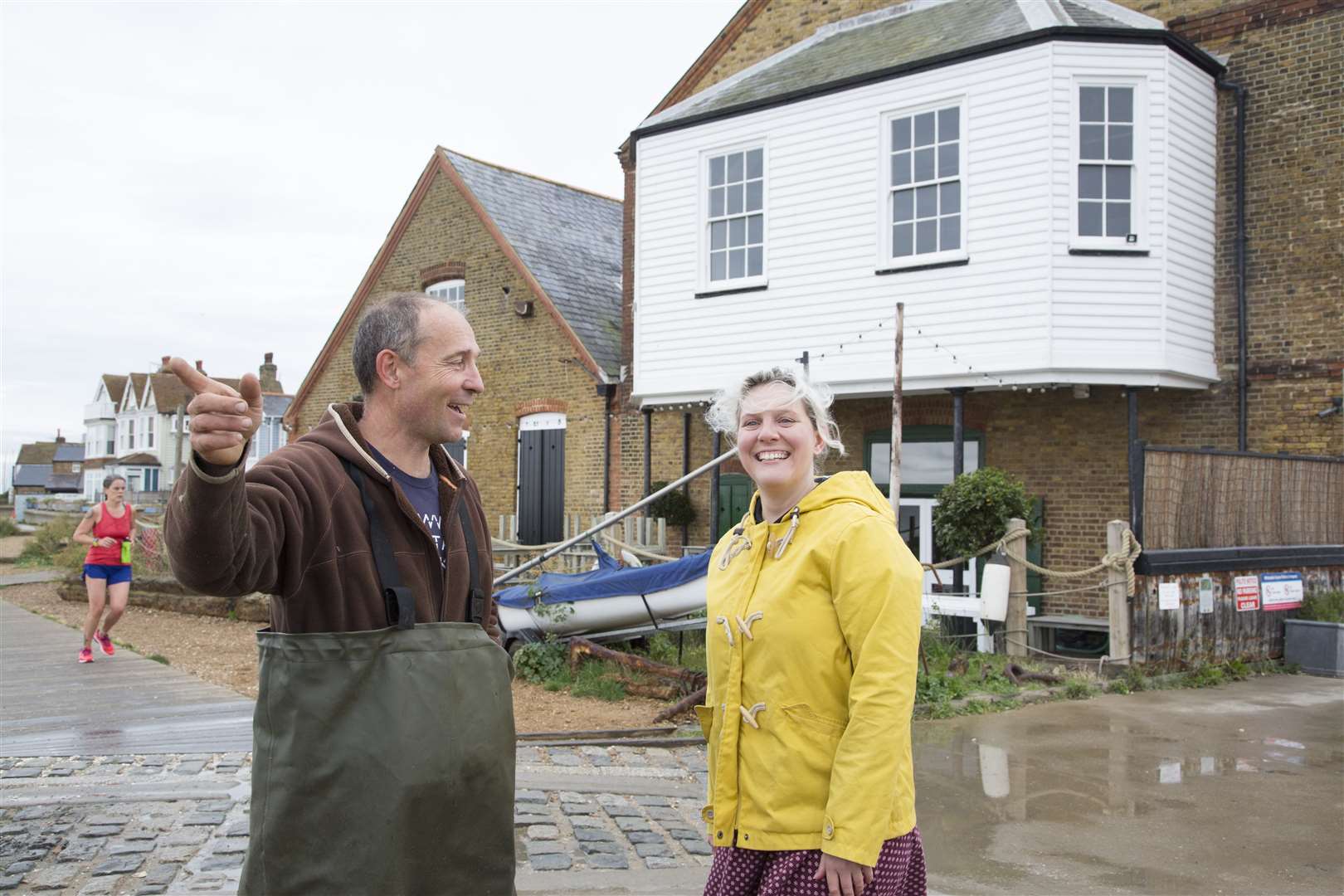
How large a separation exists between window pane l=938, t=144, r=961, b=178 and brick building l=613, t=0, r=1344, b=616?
0.10 m

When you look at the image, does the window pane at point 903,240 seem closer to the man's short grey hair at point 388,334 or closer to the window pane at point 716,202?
the window pane at point 716,202

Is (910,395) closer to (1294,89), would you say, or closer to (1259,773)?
(1294,89)

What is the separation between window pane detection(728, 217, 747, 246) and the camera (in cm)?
1502

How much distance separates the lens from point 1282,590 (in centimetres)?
1111

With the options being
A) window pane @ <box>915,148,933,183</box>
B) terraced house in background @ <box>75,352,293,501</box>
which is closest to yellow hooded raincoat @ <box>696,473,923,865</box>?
window pane @ <box>915,148,933,183</box>

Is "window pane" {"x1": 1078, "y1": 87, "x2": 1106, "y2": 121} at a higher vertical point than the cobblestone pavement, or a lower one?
higher

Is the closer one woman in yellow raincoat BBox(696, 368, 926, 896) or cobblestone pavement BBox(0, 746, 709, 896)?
woman in yellow raincoat BBox(696, 368, 926, 896)

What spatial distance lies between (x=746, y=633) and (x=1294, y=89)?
1275 centimetres

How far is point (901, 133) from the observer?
44.5ft

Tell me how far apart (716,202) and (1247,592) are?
27.2ft

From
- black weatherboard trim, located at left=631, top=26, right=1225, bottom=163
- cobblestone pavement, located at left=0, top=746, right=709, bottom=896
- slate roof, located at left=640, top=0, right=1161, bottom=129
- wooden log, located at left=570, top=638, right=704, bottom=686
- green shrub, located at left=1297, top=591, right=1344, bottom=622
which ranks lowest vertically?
cobblestone pavement, located at left=0, top=746, right=709, bottom=896

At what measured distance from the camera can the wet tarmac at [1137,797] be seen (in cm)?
509

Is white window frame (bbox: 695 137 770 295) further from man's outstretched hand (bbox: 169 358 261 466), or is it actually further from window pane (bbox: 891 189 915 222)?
man's outstretched hand (bbox: 169 358 261 466)

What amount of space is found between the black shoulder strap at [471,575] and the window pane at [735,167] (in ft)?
42.3
